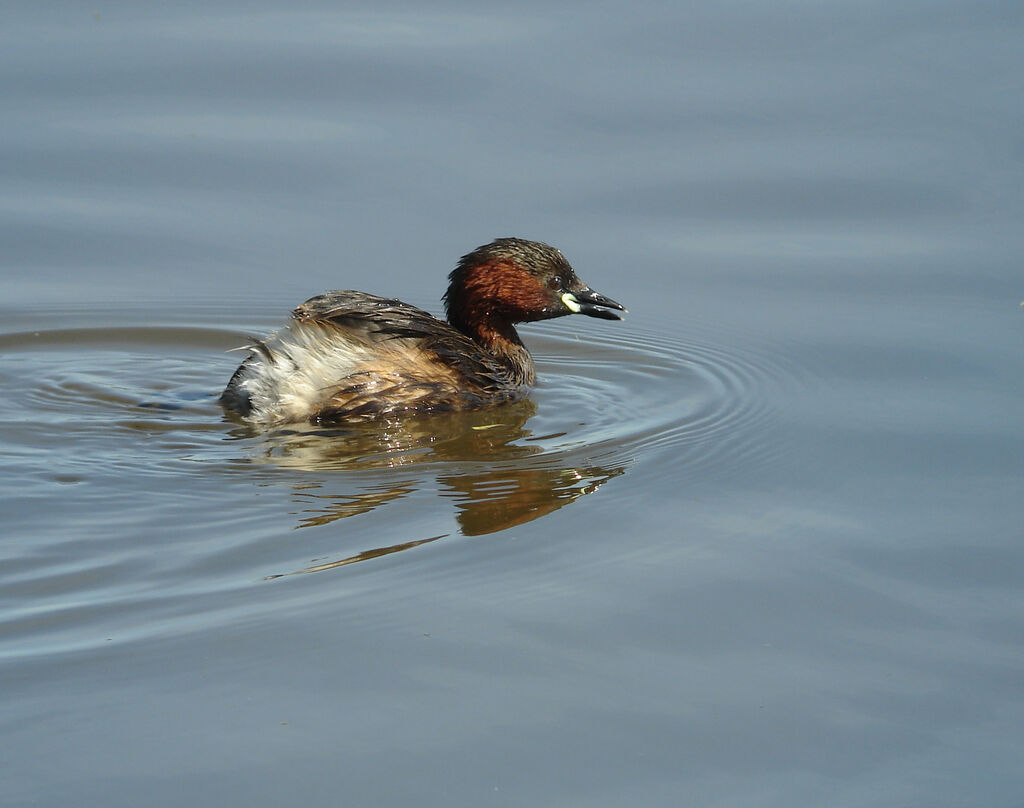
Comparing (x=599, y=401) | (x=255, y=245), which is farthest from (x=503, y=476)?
(x=255, y=245)

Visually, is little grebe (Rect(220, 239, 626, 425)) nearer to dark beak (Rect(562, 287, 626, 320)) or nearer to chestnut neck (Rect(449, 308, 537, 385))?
chestnut neck (Rect(449, 308, 537, 385))

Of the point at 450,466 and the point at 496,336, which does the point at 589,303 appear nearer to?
the point at 496,336

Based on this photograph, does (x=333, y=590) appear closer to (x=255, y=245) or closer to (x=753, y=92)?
(x=255, y=245)

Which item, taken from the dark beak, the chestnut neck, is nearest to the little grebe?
the chestnut neck

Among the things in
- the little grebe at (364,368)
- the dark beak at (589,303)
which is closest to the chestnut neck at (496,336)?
the little grebe at (364,368)

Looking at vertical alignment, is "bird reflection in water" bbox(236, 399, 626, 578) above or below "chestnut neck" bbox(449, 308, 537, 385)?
below
